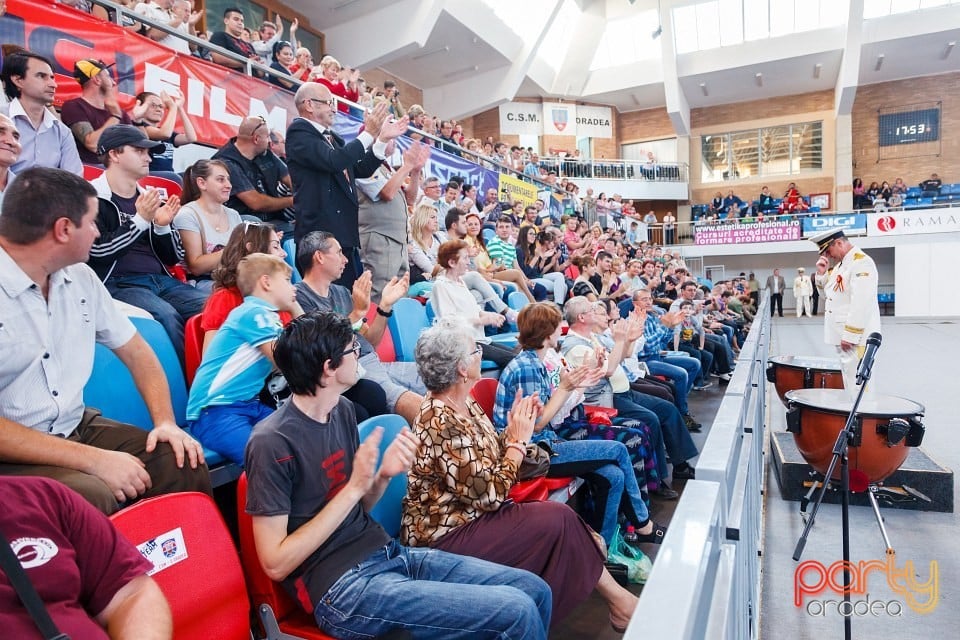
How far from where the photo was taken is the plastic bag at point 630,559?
236 centimetres

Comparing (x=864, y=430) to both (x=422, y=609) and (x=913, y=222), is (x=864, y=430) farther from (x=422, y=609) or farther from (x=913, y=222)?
(x=913, y=222)

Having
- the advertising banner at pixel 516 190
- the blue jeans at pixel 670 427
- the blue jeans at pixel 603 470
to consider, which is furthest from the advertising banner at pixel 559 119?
the blue jeans at pixel 603 470

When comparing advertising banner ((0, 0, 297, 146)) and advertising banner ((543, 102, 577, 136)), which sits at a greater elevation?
advertising banner ((543, 102, 577, 136))

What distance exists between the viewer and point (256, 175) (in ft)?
12.5

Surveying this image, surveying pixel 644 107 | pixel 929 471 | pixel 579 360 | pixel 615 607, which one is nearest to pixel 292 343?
pixel 615 607

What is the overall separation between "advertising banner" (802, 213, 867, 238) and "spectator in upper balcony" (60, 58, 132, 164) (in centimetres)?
1587

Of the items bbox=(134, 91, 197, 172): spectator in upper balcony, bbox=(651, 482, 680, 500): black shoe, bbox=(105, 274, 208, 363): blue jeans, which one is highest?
bbox=(134, 91, 197, 172): spectator in upper balcony

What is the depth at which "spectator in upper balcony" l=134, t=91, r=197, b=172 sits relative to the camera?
3.76m

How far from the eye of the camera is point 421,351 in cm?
188

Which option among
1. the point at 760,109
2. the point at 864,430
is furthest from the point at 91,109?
the point at 760,109

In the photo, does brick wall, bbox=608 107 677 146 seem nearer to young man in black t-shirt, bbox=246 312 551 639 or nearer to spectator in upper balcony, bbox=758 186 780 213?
spectator in upper balcony, bbox=758 186 780 213

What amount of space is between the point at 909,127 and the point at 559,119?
34.0 ft

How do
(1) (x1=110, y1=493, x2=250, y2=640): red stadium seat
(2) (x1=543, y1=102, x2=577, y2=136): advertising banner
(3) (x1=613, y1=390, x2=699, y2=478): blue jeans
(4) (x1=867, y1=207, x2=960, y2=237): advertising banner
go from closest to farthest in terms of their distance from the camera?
1. (1) (x1=110, y1=493, x2=250, y2=640): red stadium seat
2. (3) (x1=613, y1=390, x2=699, y2=478): blue jeans
3. (4) (x1=867, y1=207, x2=960, y2=237): advertising banner
4. (2) (x1=543, y1=102, x2=577, y2=136): advertising banner

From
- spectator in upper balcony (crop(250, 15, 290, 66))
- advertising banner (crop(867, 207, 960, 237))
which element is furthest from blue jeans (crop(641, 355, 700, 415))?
advertising banner (crop(867, 207, 960, 237))
